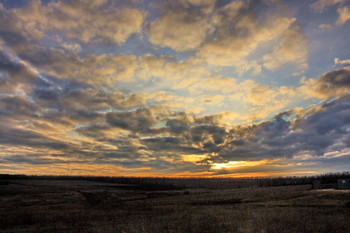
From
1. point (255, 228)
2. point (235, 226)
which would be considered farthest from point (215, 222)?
point (255, 228)

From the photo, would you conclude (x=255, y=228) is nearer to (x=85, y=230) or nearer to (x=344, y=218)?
(x=344, y=218)

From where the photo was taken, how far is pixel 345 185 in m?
55.4

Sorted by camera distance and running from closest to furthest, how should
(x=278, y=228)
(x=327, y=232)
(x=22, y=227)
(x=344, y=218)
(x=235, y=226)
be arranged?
1. (x=327, y=232)
2. (x=278, y=228)
3. (x=235, y=226)
4. (x=344, y=218)
5. (x=22, y=227)

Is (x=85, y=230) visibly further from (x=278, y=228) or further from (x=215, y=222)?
(x=278, y=228)

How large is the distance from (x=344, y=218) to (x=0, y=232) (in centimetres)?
3318

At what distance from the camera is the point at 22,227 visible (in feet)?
95.6

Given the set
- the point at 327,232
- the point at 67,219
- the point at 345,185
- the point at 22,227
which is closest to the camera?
the point at 327,232

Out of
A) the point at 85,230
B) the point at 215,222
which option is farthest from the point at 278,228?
the point at 85,230

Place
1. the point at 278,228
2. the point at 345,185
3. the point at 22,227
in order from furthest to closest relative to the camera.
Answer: the point at 345,185 < the point at 22,227 < the point at 278,228

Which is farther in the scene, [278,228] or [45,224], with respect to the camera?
[45,224]

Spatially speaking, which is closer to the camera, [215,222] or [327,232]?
[327,232]

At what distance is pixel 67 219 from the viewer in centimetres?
3366

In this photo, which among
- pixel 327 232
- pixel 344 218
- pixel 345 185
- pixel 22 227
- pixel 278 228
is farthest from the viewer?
pixel 345 185

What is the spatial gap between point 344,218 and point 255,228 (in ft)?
33.4
